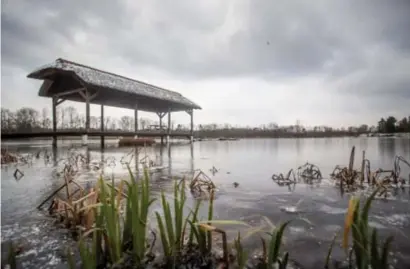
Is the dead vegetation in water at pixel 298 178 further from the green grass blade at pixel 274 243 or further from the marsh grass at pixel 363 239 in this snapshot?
the green grass blade at pixel 274 243

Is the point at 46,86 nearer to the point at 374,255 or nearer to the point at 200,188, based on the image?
the point at 200,188

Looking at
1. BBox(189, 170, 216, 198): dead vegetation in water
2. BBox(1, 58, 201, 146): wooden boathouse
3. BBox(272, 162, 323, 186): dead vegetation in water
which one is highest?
BBox(1, 58, 201, 146): wooden boathouse

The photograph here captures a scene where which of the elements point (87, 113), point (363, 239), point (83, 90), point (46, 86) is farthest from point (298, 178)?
point (46, 86)

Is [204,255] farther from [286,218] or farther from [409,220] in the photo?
[409,220]

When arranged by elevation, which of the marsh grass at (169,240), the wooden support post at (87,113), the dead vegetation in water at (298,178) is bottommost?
the dead vegetation in water at (298,178)

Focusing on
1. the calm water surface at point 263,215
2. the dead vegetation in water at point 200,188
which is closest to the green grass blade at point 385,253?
the calm water surface at point 263,215

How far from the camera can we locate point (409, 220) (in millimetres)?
3209

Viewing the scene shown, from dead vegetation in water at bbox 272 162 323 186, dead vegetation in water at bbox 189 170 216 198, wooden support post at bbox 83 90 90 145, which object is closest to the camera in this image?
dead vegetation in water at bbox 189 170 216 198

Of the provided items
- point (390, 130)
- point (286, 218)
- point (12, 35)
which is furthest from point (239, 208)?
point (390, 130)

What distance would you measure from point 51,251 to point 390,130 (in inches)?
461

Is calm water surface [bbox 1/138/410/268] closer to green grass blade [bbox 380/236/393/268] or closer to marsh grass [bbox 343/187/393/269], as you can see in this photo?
marsh grass [bbox 343/187/393/269]

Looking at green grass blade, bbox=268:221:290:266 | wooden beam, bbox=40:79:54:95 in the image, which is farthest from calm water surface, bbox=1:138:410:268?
wooden beam, bbox=40:79:54:95

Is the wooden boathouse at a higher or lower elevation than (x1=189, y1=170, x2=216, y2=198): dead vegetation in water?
higher

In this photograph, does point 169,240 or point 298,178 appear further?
point 298,178
